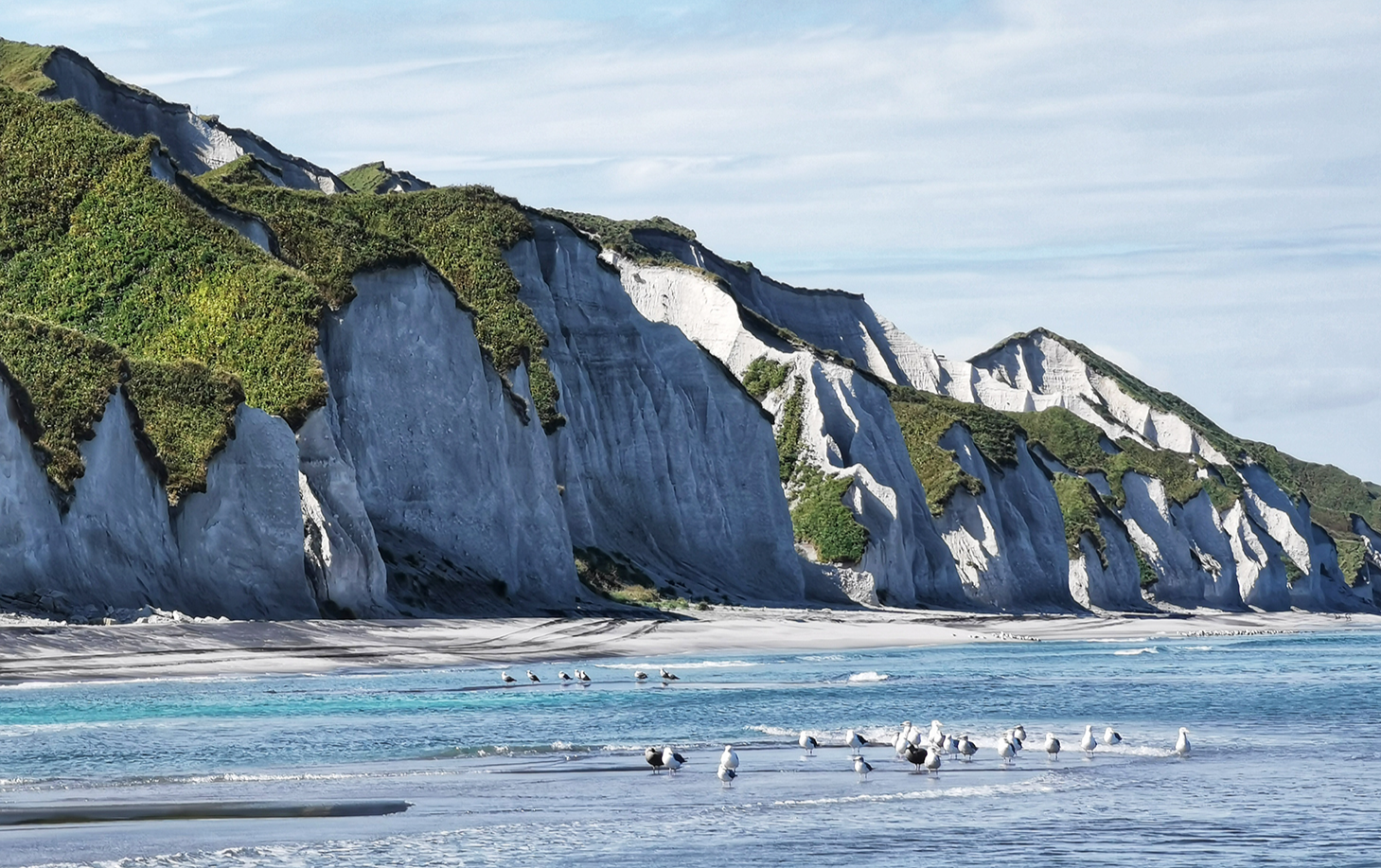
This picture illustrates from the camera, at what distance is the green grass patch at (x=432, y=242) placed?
6272 centimetres

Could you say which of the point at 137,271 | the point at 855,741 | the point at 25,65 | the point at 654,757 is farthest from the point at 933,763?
the point at 25,65

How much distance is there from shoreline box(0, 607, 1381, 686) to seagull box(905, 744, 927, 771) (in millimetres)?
18180

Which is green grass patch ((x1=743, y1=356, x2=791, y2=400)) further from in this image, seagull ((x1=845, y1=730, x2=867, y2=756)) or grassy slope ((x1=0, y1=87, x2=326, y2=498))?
seagull ((x1=845, y1=730, x2=867, y2=756))

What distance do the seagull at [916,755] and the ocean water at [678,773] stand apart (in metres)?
0.31

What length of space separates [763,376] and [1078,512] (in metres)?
32.9

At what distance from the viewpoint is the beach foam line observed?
17.4 meters

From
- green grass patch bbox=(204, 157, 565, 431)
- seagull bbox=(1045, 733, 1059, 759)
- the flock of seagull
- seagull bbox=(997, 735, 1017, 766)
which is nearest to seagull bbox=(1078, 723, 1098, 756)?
the flock of seagull

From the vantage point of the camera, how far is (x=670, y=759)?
22.0 meters

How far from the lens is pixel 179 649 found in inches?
1556

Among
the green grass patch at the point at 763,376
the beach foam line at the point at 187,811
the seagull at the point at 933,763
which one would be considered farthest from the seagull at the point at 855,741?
the green grass patch at the point at 763,376

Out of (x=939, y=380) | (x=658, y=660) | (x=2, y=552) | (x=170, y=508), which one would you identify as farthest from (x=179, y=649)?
(x=939, y=380)

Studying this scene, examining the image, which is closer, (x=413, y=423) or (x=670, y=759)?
(x=670, y=759)

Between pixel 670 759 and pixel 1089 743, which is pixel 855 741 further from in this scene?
pixel 670 759

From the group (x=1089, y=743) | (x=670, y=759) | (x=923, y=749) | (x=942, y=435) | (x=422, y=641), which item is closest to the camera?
(x=670, y=759)
